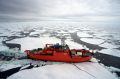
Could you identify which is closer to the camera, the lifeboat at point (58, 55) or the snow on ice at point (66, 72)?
the snow on ice at point (66, 72)

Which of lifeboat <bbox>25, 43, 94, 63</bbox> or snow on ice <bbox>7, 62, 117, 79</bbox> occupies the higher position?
lifeboat <bbox>25, 43, 94, 63</bbox>

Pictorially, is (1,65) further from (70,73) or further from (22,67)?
(70,73)

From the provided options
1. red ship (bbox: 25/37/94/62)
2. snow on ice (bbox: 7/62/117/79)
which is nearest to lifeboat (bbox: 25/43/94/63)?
red ship (bbox: 25/37/94/62)

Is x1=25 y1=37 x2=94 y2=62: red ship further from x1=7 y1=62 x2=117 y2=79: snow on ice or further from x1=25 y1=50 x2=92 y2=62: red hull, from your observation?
x1=7 y1=62 x2=117 y2=79: snow on ice

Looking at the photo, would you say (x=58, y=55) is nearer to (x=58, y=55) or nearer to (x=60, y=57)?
(x=58, y=55)

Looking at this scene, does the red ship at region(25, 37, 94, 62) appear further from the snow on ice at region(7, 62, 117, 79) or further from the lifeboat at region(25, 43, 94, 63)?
the snow on ice at region(7, 62, 117, 79)

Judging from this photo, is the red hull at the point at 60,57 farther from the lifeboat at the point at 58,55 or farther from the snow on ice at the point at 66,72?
the snow on ice at the point at 66,72

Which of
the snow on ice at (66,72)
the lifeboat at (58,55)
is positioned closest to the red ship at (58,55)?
the lifeboat at (58,55)

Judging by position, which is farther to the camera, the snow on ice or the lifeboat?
the lifeboat

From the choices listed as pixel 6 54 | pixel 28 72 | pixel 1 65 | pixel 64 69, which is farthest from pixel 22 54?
pixel 64 69

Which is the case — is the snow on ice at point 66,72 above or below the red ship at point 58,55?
below

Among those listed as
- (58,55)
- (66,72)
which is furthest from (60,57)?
(66,72)
